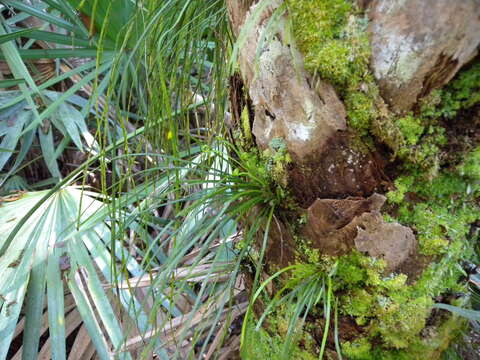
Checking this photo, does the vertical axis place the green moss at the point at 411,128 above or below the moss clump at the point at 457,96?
below

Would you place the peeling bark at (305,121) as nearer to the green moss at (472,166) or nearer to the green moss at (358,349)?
the green moss at (472,166)

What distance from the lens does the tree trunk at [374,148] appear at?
0.35 metres

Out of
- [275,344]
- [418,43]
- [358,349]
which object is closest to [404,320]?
[358,349]

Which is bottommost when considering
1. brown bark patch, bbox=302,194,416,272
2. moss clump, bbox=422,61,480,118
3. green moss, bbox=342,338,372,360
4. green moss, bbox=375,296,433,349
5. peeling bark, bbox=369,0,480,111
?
green moss, bbox=342,338,372,360

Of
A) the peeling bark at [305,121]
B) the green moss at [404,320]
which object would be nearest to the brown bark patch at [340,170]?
the peeling bark at [305,121]

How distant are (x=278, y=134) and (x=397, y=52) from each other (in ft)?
0.51

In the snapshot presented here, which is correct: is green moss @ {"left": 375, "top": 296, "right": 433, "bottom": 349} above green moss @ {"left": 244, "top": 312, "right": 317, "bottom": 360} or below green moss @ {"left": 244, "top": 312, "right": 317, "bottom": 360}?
above

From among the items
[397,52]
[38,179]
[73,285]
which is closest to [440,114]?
[397,52]

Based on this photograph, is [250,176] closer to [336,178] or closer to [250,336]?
[336,178]

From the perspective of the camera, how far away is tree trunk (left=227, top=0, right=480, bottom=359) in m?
0.35

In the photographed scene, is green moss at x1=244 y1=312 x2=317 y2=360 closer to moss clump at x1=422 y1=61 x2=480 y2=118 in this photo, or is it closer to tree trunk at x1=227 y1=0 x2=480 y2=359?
tree trunk at x1=227 y1=0 x2=480 y2=359

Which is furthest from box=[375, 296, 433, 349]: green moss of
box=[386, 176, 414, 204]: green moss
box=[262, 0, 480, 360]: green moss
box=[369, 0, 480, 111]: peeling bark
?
box=[369, 0, 480, 111]: peeling bark

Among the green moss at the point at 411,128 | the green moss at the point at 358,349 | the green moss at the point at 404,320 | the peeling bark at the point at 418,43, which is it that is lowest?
the green moss at the point at 358,349

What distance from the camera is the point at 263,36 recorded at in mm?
381
